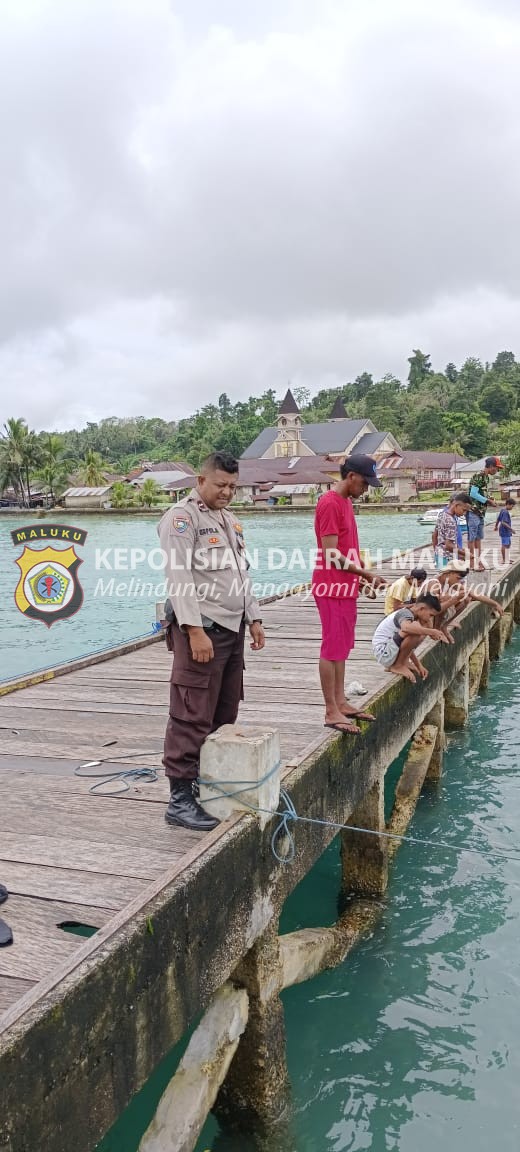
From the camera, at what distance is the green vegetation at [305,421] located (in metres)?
80.4

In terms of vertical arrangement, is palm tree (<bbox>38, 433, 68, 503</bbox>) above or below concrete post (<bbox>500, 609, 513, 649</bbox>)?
above

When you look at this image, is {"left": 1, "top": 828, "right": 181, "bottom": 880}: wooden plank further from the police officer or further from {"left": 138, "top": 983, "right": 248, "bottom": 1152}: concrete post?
{"left": 138, "top": 983, "right": 248, "bottom": 1152}: concrete post

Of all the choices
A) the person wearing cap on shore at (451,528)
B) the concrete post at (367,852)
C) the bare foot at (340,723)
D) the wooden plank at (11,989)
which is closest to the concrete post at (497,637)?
the person wearing cap on shore at (451,528)

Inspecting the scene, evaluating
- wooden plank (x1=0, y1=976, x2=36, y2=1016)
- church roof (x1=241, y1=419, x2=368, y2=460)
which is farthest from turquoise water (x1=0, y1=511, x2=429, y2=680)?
church roof (x1=241, y1=419, x2=368, y2=460)

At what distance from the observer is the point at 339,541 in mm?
5289

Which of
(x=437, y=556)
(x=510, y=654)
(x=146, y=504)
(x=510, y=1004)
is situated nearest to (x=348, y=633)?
(x=510, y=1004)

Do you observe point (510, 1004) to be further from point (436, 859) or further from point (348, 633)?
point (348, 633)

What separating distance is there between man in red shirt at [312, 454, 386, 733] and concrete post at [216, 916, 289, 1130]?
1.73 meters

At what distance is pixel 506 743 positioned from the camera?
10805mm

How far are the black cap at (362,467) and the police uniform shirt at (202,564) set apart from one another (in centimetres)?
122

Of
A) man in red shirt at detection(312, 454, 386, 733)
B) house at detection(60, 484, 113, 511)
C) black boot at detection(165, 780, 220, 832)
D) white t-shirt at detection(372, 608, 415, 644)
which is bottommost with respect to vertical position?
black boot at detection(165, 780, 220, 832)

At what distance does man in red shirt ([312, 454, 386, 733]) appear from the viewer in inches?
204

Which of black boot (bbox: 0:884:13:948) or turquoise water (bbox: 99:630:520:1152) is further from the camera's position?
turquoise water (bbox: 99:630:520:1152)

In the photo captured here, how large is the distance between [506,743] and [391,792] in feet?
7.07
